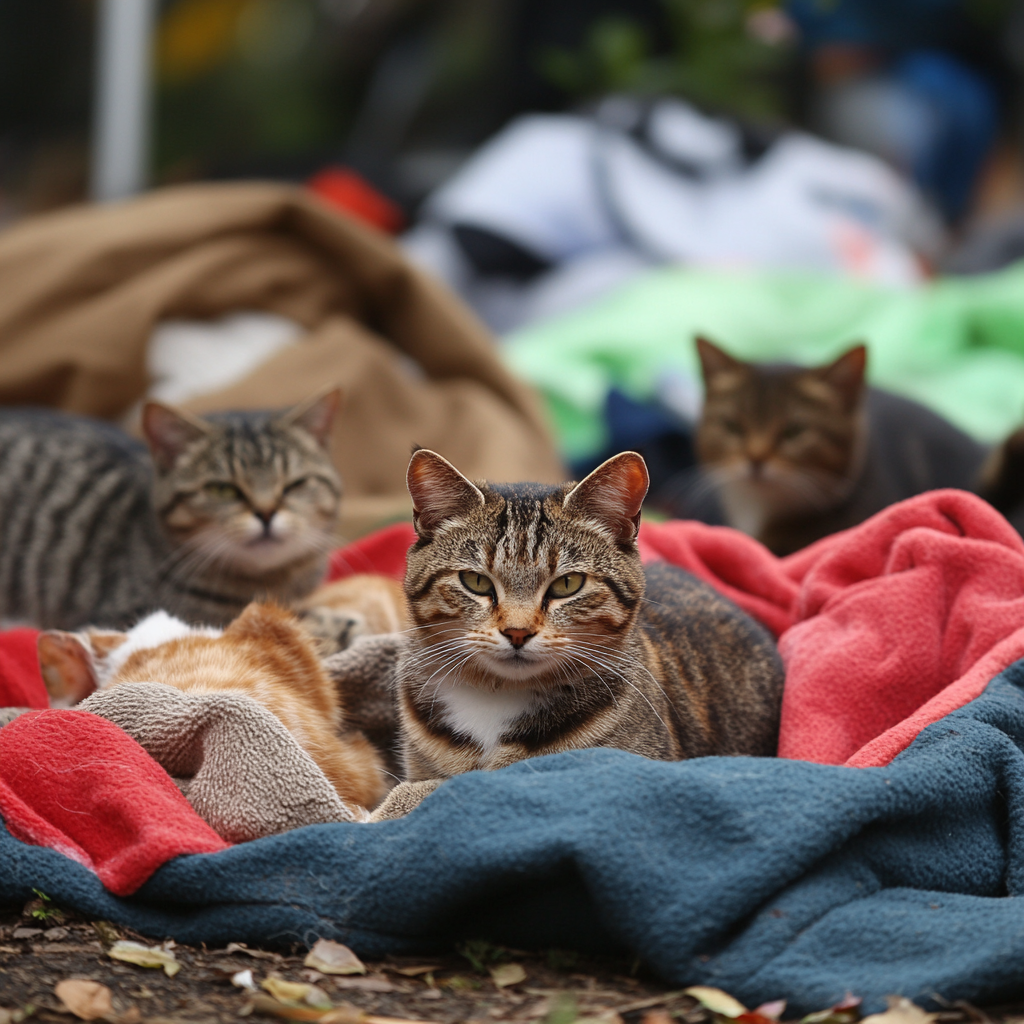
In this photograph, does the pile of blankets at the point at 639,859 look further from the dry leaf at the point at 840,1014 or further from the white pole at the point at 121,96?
the white pole at the point at 121,96

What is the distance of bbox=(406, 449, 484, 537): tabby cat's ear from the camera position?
166 centimetres

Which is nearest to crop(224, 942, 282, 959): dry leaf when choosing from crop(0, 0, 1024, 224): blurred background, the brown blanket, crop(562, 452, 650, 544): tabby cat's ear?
crop(562, 452, 650, 544): tabby cat's ear

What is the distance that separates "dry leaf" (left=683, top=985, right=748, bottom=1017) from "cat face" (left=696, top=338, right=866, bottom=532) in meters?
1.81

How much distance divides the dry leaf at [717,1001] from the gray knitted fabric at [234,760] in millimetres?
548

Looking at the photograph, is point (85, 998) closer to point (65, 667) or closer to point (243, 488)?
point (65, 667)

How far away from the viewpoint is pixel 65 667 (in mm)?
1865

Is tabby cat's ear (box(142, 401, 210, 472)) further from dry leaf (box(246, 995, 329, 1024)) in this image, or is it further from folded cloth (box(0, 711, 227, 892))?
dry leaf (box(246, 995, 329, 1024))

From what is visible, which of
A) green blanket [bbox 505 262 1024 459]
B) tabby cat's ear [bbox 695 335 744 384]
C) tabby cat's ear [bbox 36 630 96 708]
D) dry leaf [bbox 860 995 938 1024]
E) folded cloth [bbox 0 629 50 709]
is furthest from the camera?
green blanket [bbox 505 262 1024 459]

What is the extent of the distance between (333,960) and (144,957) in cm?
22

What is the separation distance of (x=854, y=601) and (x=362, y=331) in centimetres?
218

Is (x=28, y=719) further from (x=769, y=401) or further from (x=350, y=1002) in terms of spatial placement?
(x=769, y=401)

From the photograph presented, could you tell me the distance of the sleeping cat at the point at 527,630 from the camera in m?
1.60

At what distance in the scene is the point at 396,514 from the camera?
115 inches

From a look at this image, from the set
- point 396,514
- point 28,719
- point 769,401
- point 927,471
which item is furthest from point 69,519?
point 927,471
